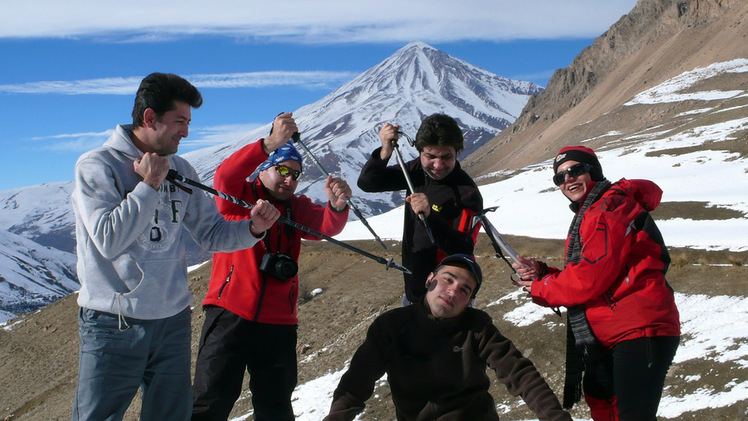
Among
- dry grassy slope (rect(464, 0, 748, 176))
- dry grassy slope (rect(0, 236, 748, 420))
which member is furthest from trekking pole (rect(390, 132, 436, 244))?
dry grassy slope (rect(464, 0, 748, 176))

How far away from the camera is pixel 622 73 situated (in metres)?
115

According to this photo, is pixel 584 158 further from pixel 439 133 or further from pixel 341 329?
pixel 341 329

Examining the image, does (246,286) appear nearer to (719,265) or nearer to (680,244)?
(719,265)

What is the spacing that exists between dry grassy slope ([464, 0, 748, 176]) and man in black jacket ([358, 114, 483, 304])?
2530 inches

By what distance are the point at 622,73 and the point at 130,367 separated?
12430 cm

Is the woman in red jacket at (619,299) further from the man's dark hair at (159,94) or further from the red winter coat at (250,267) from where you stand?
the man's dark hair at (159,94)

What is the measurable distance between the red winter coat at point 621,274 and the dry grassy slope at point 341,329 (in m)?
2.57

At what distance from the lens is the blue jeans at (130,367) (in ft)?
10.5

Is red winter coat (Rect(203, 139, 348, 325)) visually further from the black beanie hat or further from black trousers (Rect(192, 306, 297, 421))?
the black beanie hat

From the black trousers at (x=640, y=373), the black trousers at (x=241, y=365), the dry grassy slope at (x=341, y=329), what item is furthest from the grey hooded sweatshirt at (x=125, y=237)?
the dry grassy slope at (x=341, y=329)

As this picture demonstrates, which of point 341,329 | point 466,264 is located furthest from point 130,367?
point 341,329

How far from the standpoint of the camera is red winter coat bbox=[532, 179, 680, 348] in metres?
3.50

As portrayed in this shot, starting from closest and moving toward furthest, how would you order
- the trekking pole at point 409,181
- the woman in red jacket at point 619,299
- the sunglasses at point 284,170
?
the woman in red jacket at point 619,299, the trekking pole at point 409,181, the sunglasses at point 284,170

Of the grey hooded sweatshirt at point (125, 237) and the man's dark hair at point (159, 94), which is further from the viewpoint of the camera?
the man's dark hair at point (159, 94)
